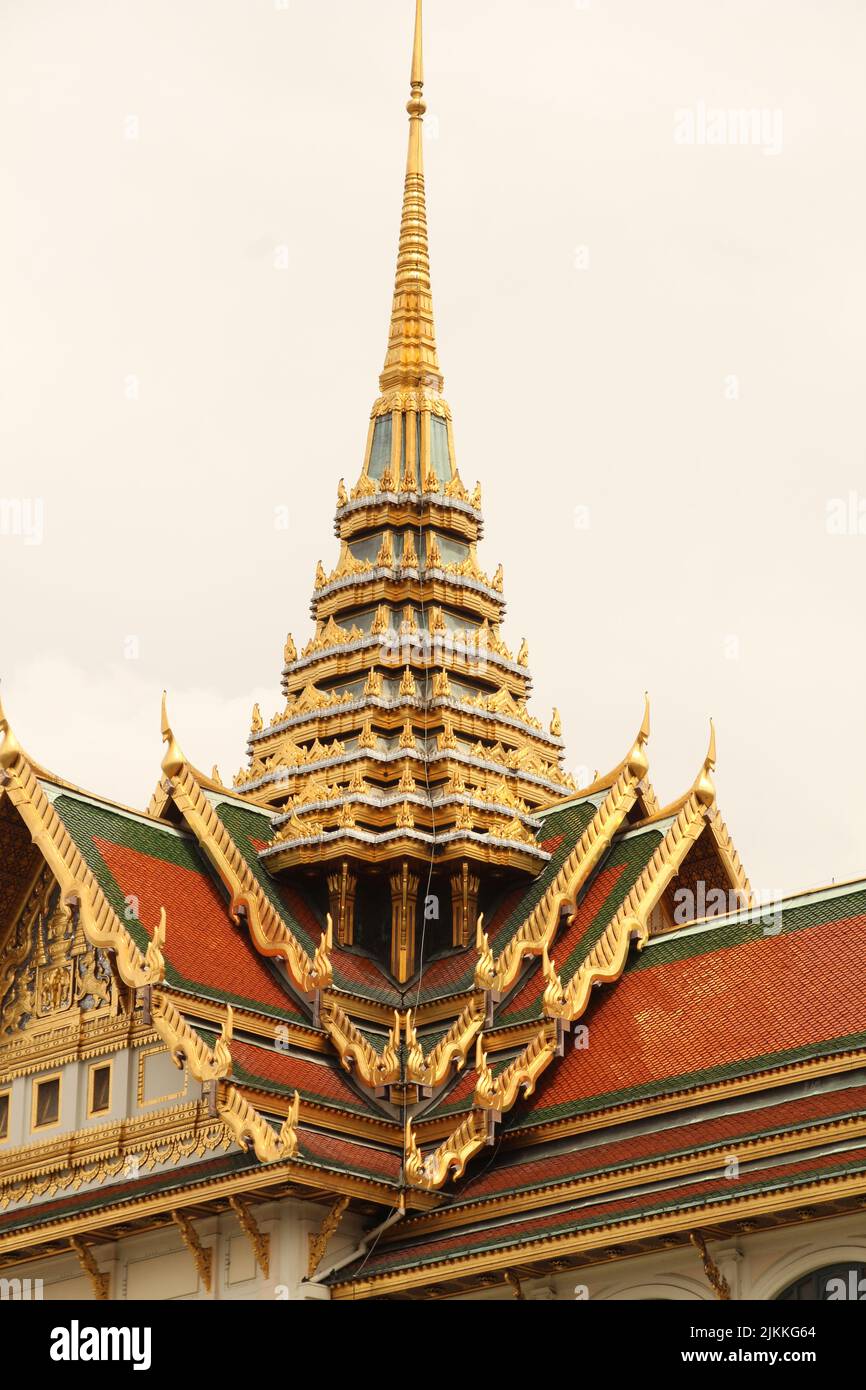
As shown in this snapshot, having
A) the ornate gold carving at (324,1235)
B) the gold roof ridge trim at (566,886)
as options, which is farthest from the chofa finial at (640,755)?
the ornate gold carving at (324,1235)

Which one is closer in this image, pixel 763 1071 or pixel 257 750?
pixel 763 1071

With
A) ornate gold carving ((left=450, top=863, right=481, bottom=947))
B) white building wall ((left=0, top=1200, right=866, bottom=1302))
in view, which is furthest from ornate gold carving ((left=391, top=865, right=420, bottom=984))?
white building wall ((left=0, top=1200, right=866, bottom=1302))

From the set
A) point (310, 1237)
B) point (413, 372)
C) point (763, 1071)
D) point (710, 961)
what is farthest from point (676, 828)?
point (413, 372)

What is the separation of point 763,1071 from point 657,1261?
270cm

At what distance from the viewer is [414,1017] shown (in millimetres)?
34219

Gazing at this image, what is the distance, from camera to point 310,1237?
99.5ft

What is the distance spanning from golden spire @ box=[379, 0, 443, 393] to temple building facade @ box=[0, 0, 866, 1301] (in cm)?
389

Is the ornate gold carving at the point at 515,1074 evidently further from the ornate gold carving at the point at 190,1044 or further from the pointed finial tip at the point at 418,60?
the pointed finial tip at the point at 418,60

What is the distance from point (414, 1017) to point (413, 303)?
44.3ft

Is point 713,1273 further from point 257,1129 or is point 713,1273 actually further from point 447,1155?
point 257,1129

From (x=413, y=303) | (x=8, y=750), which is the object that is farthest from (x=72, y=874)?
(x=413, y=303)

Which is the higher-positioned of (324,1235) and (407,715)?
(407,715)

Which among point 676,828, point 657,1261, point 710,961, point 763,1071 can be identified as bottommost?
point 657,1261

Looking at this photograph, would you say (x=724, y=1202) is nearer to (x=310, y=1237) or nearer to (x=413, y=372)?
(x=310, y=1237)
